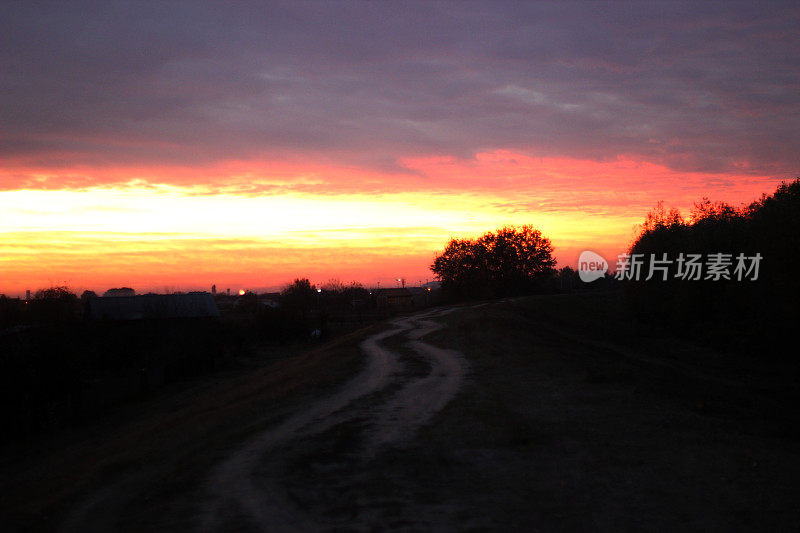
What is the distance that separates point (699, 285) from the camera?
154ft

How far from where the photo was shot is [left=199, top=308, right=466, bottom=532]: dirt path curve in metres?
9.07

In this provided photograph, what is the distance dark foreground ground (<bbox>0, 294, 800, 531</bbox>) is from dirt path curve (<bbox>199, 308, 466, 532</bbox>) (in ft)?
0.28

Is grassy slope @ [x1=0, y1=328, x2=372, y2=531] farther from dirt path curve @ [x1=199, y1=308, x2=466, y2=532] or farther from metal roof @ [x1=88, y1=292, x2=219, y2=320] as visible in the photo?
metal roof @ [x1=88, y1=292, x2=219, y2=320]

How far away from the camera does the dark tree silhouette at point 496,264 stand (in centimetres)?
8362

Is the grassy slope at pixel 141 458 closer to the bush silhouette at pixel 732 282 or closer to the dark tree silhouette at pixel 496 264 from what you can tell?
the bush silhouette at pixel 732 282

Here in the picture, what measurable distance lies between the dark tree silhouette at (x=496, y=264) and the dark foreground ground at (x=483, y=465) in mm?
60703

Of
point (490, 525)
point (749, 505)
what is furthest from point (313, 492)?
point (749, 505)

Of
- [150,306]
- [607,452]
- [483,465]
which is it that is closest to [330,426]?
[483,465]

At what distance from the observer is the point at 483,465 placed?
11.4 metres

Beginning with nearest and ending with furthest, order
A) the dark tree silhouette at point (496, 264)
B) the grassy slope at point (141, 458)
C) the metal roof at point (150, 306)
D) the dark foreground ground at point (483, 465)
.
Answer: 1. the dark foreground ground at point (483, 465)
2. the grassy slope at point (141, 458)
3. the metal roof at point (150, 306)
4. the dark tree silhouette at point (496, 264)

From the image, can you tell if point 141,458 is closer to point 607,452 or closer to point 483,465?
point 483,465

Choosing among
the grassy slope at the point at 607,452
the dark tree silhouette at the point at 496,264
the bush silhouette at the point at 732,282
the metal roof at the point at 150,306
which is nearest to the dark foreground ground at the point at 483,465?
the grassy slope at the point at 607,452

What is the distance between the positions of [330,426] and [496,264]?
240 ft

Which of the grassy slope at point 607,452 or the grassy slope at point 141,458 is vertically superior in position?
the grassy slope at point 607,452
